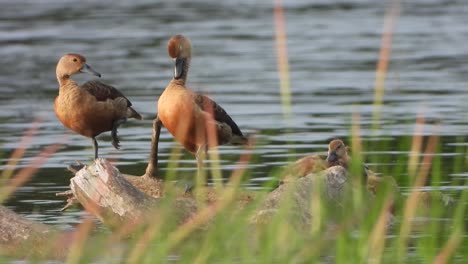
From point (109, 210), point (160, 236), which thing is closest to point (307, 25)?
point (109, 210)

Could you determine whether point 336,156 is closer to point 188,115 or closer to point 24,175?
point 188,115

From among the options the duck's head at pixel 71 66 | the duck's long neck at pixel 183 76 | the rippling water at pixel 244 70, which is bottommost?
the rippling water at pixel 244 70

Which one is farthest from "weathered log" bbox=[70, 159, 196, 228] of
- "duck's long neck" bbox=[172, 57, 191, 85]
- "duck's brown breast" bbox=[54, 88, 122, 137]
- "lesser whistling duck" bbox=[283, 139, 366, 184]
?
"duck's brown breast" bbox=[54, 88, 122, 137]

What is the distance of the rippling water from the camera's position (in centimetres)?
1605

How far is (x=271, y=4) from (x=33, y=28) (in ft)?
23.7

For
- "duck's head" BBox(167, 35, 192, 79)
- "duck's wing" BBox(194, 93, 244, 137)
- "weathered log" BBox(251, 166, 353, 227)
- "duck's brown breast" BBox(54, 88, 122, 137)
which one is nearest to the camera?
"weathered log" BBox(251, 166, 353, 227)

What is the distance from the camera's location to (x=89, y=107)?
43.3ft

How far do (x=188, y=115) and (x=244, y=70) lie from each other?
1278 cm

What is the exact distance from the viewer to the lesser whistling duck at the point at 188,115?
39.9ft

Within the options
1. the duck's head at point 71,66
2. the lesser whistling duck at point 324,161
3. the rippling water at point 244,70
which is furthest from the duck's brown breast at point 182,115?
the duck's head at point 71,66

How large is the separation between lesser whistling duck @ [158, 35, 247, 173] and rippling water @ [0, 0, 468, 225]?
3.65 feet

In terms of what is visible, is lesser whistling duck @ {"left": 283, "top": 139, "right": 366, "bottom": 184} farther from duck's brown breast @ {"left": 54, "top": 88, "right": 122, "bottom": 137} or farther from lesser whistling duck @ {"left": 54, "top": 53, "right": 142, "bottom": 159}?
duck's brown breast @ {"left": 54, "top": 88, "right": 122, "bottom": 137}

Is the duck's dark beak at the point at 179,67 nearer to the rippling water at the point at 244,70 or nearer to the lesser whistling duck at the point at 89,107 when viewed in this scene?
the lesser whistling duck at the point at 89,107

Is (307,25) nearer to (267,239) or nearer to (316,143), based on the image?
(316,143)
